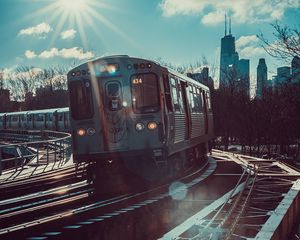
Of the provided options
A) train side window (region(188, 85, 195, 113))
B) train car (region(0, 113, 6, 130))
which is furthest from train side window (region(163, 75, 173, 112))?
train car (region(0, 113, 6, 130))

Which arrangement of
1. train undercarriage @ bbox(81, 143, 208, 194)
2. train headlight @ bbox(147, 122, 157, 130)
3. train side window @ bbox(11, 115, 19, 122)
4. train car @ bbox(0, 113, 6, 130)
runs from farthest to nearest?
train car @ bbox(0, 113, 6, 130)
train side window @ bbox(11, 115, 19, 122)
train undercarriage @ bbox(81, 143, 208, 194)
train headlight @ bbox(147, 122, 157, 130)

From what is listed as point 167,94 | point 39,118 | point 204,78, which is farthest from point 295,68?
point 39,118

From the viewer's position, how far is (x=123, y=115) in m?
12.7

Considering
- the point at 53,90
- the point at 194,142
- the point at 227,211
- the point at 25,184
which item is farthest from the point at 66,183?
the point at 53,90

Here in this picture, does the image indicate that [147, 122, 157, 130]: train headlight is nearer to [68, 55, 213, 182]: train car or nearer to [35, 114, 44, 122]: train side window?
[68, 55, 213, 182]: train car

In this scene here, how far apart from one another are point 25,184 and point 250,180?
6748 mm

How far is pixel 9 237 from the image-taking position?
24.2 ft

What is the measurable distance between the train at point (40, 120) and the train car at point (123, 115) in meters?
38.2

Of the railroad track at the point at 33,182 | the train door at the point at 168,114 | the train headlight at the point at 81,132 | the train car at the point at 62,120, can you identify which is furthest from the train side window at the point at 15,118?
the train door at the point at 168,114

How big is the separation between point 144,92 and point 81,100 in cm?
180

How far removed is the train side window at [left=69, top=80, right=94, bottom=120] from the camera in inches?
512

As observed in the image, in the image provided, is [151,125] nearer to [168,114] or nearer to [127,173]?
[168,114]

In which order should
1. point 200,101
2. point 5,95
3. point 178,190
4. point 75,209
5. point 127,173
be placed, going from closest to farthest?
1. point 75,209
2. point 178,190
3. point 127,173
4. point 200,101
5. point 5,95

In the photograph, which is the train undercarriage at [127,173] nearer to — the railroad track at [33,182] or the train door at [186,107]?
the railroad track at [33,182]
